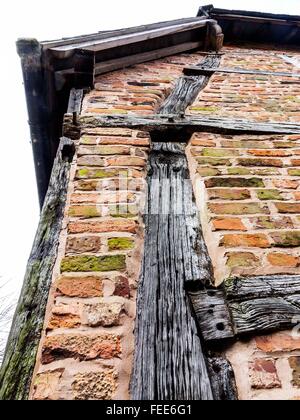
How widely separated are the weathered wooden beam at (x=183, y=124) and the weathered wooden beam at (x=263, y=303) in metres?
1.08

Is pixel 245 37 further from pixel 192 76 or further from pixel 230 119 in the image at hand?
pixel 230 119

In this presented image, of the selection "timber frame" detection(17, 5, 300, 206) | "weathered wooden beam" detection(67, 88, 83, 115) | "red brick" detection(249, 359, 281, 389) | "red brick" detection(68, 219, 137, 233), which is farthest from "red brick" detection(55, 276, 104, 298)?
"weathered wooden beam" detection(67, 88, 83, 115)

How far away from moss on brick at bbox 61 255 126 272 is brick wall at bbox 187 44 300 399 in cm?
37

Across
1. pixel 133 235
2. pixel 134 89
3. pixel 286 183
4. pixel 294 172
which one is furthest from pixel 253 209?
pixel 134 89

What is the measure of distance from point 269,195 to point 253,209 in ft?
0.49

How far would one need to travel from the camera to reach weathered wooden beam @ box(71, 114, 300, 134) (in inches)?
77.8

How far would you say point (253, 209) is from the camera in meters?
1.48

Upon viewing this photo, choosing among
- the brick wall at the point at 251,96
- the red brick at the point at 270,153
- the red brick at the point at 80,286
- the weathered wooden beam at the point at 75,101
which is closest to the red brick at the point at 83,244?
the red brick at the point at 80,286

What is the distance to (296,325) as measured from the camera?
3.43 ft

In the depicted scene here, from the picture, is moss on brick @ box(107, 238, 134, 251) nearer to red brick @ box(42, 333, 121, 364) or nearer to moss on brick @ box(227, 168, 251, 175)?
red brick @ box(42, 333, 121, 364)

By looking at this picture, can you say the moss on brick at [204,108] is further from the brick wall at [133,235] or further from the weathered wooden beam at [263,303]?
the weathered wooden beam at [263,303]

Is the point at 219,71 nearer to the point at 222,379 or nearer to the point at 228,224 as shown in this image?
the point at 228,224
